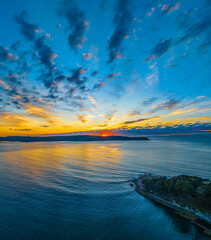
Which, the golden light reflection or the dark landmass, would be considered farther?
the golden light reflection

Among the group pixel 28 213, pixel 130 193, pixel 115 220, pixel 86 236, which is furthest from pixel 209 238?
pixel 28 213

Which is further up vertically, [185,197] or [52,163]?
[52,163]

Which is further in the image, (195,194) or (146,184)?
(146,184)

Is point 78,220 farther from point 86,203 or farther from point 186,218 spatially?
point 186,218

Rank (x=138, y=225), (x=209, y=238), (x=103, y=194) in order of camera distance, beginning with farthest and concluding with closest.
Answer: (x=103, y=194) → (x=138, y=225) → (x=209, y=238)

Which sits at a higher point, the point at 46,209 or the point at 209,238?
the point at 46,209

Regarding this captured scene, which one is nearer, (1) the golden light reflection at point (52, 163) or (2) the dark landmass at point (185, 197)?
(2) the dark landmass at point (185, 197)

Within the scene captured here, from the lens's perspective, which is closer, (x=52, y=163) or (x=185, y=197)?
(x=185, y=197)

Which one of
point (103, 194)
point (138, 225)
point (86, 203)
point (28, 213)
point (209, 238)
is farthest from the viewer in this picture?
point (103, 194)
